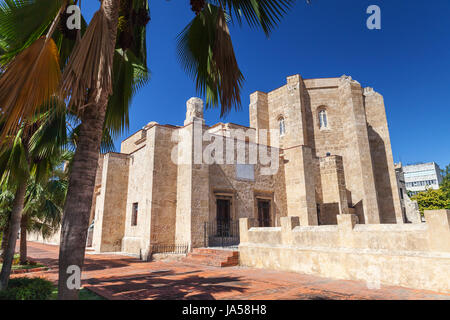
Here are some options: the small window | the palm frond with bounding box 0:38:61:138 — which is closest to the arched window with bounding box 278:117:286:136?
the small window

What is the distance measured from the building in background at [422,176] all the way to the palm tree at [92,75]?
84.3 m

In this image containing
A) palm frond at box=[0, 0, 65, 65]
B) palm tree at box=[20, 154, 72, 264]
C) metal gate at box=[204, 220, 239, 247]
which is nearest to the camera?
palm frond at box=[0, 0, 65, 65]

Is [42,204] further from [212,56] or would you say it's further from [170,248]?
[212,56]

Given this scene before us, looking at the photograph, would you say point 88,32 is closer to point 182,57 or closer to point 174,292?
point 182,57

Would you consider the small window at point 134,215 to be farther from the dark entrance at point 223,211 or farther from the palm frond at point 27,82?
the palm frond at point 27,82

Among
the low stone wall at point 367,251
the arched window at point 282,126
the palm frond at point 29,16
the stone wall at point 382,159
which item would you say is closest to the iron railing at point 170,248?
the low stone wall at point 367,251

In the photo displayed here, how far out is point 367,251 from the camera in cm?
673

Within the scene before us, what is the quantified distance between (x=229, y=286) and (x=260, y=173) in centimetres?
A: 1000

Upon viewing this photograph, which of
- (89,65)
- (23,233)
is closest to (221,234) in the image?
(23,233)

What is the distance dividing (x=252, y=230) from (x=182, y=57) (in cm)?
710

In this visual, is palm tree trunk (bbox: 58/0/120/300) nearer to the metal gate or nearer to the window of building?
the metal gate

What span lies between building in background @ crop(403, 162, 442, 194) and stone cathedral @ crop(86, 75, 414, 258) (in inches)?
2508

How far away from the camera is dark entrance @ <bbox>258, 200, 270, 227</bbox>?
15909 mm

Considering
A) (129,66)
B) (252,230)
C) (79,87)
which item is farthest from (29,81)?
(252,230)
